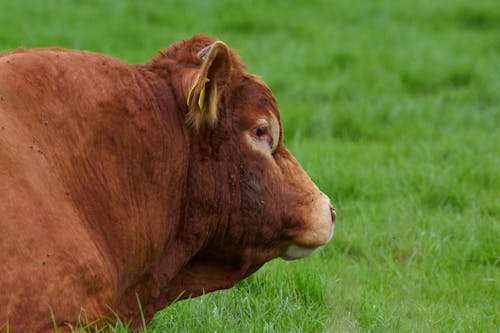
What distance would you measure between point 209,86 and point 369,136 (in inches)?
211

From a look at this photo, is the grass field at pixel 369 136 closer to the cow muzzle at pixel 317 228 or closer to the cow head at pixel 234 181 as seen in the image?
the cow head at pixel 234 181

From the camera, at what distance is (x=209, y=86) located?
4.06 m

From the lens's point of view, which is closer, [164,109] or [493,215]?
[164,109]

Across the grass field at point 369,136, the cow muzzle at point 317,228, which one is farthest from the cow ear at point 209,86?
the grass field at point 369,136

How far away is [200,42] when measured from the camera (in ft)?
14.3

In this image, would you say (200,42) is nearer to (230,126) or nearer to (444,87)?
(230,126)

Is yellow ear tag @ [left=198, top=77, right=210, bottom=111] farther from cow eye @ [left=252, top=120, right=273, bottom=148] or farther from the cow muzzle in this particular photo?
the cow muzzle

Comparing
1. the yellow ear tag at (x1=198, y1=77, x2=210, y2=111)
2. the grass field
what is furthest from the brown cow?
the grass field

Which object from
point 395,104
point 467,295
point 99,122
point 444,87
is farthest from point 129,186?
point 444,87

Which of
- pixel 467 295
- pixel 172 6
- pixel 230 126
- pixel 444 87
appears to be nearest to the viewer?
pixel 230 126

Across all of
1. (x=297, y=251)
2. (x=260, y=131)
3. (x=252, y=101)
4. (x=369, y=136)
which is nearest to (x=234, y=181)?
(x=260, y=131)

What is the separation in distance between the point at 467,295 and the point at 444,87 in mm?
5123

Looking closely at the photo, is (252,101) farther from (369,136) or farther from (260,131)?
(369,136)

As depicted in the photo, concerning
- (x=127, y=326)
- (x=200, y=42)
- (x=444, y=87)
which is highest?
(x=200, y=42)
